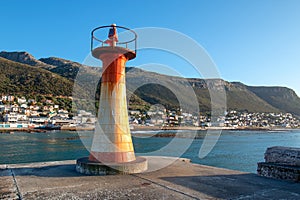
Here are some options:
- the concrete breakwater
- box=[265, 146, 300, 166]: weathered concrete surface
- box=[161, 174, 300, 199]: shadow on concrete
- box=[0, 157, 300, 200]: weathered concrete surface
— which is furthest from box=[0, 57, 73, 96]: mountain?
box=[161, 174, 300, 199]: shadow on concrete

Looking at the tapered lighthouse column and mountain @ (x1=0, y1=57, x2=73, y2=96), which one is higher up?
mountain @ (x1=0, y1=57, x2=73, y2=96)

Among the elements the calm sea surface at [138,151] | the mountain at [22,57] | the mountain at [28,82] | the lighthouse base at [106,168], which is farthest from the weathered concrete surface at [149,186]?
the mountain at [22,57]

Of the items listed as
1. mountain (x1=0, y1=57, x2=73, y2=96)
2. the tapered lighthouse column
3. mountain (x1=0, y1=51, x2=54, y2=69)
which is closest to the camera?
the tapered lighthouse column

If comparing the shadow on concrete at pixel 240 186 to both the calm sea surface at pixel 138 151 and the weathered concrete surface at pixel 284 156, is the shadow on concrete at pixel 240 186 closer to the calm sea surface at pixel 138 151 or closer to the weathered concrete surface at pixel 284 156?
the weathered concrete surface at pixel 284 156

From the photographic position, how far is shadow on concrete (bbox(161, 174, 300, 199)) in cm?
652

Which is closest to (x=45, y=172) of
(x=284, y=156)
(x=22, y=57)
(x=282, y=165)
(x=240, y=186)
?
(x=240, y=186)

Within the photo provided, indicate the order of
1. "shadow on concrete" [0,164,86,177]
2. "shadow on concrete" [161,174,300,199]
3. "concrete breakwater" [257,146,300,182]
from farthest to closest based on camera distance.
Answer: "shadow on concrete" [0,164,86,177] → "concrete breakwater" [257,146,300,182] → "shadow on concrete" [161,174,300,199]

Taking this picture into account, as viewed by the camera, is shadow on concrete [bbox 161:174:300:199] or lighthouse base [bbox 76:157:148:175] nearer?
shadow on concrete [bbox 161:174:300:199]

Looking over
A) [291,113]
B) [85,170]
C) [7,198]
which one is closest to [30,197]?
[7,198]

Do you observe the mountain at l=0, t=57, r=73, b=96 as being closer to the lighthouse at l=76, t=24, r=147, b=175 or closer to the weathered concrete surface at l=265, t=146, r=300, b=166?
the lighthouse at l=76, t=24, r=147, b=175

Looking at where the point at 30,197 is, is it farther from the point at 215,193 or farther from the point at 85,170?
the point at 215,193

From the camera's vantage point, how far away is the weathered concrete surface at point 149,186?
20.9ft

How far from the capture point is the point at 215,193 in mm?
6594

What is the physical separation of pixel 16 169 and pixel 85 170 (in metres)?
3.00
